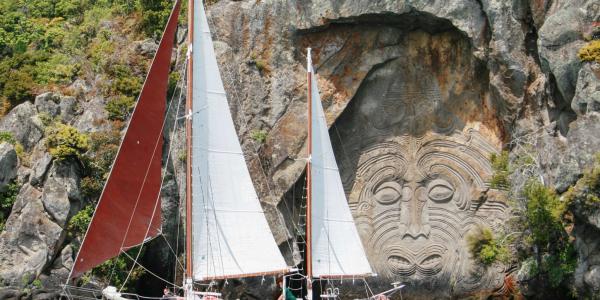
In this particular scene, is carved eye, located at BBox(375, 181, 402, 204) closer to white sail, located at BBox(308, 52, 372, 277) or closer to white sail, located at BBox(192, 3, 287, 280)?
white sail, located at BBox(308, 52, 372, 277)

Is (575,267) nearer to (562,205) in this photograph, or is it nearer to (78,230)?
(562,205)

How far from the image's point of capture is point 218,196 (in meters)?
25.7

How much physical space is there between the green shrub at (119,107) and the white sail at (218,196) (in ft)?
25.4

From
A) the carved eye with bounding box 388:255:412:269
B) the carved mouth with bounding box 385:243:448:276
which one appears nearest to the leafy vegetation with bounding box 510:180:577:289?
the carved mouth with bounding box 385:243:448:276

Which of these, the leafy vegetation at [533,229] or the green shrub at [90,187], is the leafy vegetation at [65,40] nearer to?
the green shrub at [90,187]

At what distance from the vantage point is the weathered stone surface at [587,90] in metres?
27.8

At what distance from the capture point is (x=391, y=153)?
1374 inches

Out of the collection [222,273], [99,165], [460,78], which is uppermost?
[460,78]

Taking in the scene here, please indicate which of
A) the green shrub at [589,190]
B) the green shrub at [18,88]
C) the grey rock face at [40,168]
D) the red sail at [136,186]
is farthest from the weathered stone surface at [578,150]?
the green shrub at [18,88]

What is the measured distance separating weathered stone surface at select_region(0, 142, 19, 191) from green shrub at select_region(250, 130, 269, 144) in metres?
8.10

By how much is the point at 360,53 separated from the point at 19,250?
13.6m

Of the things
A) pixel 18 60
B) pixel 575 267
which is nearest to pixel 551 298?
pixel 575 267

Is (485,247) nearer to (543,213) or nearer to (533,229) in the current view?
(533,229)

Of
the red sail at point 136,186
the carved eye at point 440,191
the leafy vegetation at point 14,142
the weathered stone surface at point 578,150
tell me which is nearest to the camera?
the red sail at point 136,186
